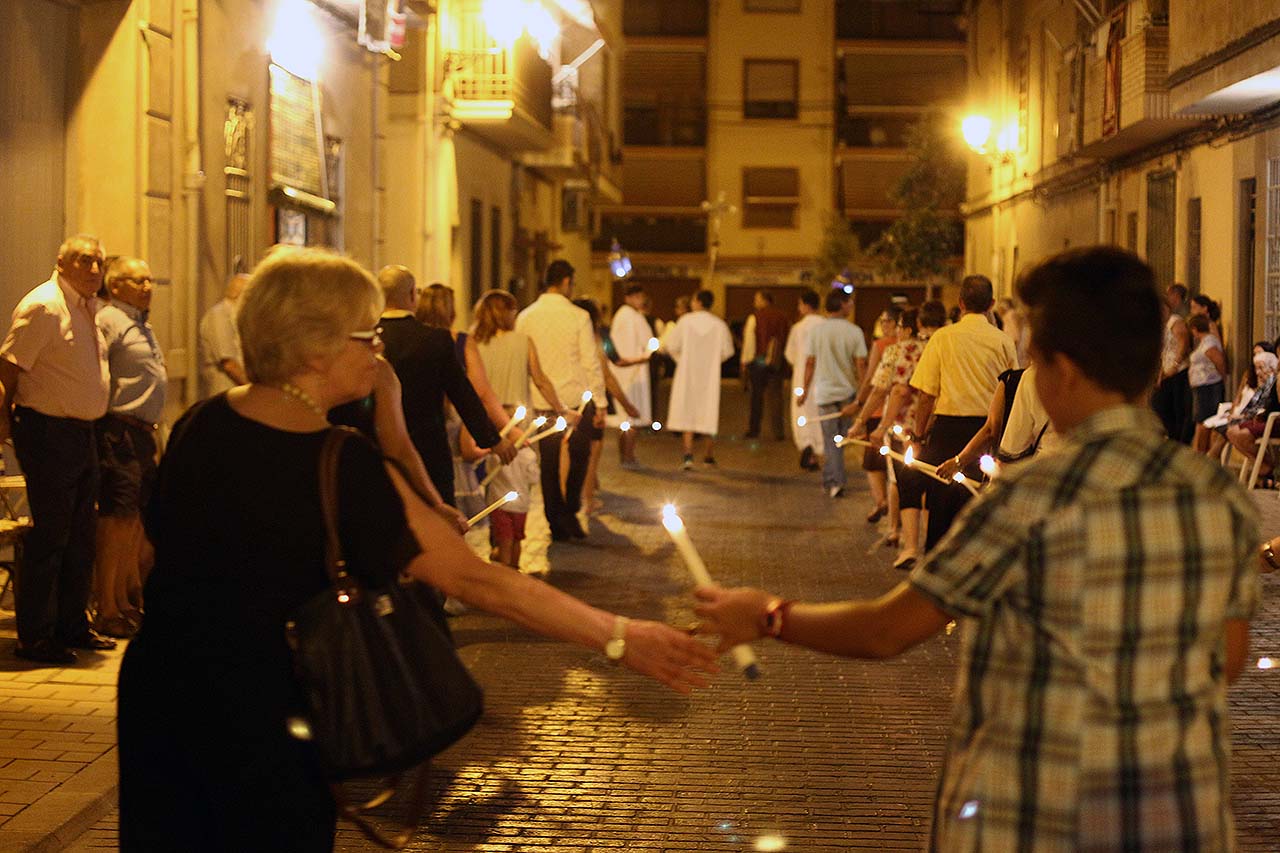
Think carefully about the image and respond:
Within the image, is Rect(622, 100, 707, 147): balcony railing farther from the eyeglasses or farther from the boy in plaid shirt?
the boy in plaid shirt

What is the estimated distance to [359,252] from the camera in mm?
20375

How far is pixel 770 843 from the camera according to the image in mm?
6020

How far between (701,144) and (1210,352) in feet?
142

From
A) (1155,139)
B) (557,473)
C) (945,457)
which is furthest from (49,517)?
(1155,139)

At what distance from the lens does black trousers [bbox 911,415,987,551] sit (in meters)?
11.0

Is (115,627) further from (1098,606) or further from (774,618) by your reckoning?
(1098,606)

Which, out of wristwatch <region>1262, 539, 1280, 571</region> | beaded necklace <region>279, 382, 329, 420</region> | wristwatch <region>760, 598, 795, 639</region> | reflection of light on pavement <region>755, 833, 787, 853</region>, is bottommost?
reflection of light on pavement <region>755, 833, 787, 853</region>

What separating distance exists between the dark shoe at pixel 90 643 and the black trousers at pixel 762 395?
17337 millimetres

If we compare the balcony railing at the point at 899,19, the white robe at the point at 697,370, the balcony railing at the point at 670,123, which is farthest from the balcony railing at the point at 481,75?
the balcony railing at the point at 899,19

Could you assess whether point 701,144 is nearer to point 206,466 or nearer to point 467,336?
point 467,336

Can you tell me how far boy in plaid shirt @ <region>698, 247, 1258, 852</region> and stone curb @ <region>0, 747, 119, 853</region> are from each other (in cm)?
340

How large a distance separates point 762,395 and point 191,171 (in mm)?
13391

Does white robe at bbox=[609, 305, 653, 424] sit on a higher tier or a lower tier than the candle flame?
higher

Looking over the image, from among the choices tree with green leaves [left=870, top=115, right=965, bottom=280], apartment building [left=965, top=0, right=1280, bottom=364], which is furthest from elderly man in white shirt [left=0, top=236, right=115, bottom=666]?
tree with green leaves [left=870, top=115, right=965, bottom=280]
